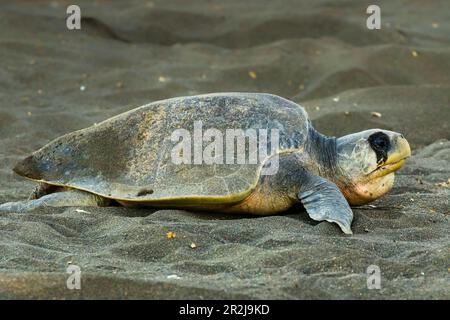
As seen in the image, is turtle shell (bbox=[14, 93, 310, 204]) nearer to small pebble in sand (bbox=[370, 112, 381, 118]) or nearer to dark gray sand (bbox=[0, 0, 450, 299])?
dark gray sand (bbox=[0, 0, 450, 299])

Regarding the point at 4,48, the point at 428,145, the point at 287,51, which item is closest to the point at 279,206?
the point at 428,145

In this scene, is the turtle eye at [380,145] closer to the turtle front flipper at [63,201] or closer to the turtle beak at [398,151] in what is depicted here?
the turtle beak at [398,151]

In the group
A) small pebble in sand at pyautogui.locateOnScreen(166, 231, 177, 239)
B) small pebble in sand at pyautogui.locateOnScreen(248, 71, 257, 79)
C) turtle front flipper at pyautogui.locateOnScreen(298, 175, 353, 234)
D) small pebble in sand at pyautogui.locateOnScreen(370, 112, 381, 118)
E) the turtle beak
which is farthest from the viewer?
small pebble in sand at pyautogui.locateOnScreen(248, 71, 257, 79)

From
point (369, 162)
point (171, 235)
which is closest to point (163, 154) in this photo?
point (171, 235)

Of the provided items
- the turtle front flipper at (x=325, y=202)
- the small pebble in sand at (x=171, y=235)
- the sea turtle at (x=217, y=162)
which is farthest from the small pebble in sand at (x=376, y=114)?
the small pebble in sand at (x=171, y=235)

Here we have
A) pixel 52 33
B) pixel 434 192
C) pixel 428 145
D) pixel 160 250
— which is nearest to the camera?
pixel 160 250

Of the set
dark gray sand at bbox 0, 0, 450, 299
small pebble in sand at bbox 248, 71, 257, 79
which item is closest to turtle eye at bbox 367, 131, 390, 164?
dark gray sand at bbox 0, 0, 450, 299

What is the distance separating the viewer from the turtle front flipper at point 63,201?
4.09m

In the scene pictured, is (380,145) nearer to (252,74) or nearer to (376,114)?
(376,114)

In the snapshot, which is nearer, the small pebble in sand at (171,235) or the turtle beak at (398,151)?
the small pebble in sand at (171,235)

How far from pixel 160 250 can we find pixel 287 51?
4985 millimetres

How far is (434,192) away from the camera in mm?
4500

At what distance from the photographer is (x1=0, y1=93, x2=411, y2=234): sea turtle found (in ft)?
12.8
